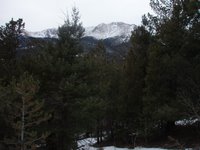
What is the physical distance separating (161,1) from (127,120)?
35.3ft

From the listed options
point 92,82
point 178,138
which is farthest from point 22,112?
point 178,138

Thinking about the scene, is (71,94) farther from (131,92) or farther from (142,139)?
(142,139)

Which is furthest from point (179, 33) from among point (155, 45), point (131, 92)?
point (131, 92)

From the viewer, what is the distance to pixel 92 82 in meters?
27.3

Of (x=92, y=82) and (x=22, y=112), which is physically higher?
(x=92, y=82)

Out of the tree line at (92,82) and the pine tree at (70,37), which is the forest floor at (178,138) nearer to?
the tree line at (92,82)

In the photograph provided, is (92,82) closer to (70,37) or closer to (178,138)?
(70,37)

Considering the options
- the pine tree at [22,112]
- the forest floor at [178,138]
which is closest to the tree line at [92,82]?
the pine tree at [22,112]

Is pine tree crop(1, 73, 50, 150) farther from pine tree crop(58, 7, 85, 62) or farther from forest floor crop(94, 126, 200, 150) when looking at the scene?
forest floor crop(94, 126, 200, 150)

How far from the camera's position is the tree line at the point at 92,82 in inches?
877

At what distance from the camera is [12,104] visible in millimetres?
20547

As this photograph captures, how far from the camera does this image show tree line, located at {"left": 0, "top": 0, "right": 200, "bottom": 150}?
73.0 feet

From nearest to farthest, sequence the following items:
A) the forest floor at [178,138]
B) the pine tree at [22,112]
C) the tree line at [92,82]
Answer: the pine tree at [22,112], the tree line at [92,82], the forest floor at [178,138]

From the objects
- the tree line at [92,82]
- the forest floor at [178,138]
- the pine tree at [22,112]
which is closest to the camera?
the pine tree at [22,112]
